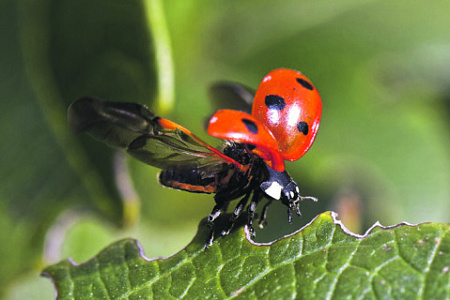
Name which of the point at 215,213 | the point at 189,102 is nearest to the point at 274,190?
the point at 215,213

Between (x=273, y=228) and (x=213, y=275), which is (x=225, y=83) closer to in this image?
(x=273, y=228)

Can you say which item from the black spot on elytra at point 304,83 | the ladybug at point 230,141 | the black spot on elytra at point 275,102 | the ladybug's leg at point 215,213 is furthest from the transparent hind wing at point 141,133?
the black spot on elytra at point 304,83

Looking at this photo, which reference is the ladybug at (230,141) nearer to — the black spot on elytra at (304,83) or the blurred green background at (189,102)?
the black spot on elytra at (304,83)

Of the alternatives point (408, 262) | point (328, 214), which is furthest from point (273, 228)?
point (408, 262)

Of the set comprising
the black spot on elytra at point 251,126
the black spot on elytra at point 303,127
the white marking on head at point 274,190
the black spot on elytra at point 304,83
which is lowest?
the white marking on head at point 274,190

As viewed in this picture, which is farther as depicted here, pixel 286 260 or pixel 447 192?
pixel 447 192

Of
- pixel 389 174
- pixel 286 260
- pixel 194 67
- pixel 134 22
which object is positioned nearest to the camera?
pixel 286 260

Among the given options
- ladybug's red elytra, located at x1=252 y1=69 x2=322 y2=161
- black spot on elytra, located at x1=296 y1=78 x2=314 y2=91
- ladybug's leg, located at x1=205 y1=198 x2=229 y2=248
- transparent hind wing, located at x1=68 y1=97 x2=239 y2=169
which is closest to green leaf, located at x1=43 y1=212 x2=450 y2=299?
ladybug's leg, located at x1=205 y1=198 x2=229 y2=248

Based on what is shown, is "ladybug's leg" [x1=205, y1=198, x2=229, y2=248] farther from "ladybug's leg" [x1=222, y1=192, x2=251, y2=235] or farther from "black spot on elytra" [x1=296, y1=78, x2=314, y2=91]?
"black spot on elytra" [x1=296, y1=78, x2=314, y2=91]
